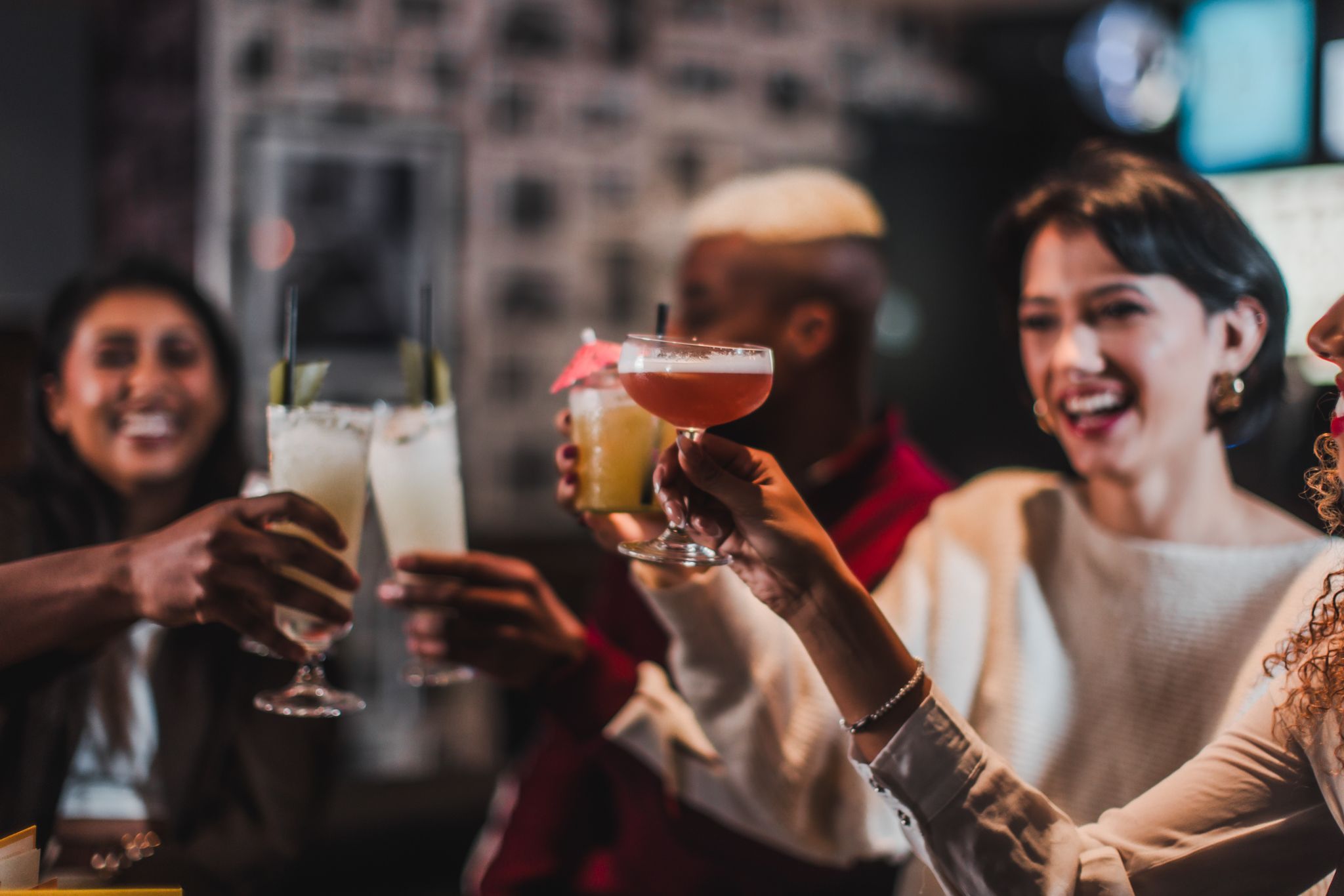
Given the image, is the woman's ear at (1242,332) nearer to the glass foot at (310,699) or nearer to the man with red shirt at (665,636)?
the man with red shirt at (665,636)

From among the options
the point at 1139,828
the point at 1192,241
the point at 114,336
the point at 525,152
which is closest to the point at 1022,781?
the point at 1139,828

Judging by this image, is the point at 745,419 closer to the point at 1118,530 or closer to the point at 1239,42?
the point at 1118,530

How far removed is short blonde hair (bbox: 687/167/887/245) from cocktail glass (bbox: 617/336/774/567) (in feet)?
2.96

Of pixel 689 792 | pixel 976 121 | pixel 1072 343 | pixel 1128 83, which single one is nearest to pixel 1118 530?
pixel 1072 343

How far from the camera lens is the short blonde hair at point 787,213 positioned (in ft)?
6.57

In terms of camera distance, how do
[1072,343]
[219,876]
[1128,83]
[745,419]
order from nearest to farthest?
[1072,343] → [219,876] → [745,419] → [1128,83]

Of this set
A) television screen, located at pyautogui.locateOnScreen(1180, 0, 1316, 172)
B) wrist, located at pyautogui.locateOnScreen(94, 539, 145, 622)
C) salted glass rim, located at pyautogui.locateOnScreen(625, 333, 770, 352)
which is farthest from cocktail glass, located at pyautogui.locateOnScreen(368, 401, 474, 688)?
television screen, located at pyautogui.locateOnScreen(1180, 0, 1316, 172)

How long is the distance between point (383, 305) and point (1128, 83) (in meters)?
3.49

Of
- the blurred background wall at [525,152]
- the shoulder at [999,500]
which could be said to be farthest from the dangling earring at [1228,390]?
the blurred background wall at [525,152]

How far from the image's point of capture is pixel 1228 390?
114 cm

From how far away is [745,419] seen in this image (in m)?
1.98

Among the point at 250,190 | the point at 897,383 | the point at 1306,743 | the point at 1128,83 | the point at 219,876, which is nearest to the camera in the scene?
the point at 1306,743

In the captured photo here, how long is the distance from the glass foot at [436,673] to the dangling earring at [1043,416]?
34.3 inches

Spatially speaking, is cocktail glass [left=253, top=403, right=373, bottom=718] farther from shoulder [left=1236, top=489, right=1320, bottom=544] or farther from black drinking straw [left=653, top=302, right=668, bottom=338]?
shoulder [left=1236, top=489, right=1320, bottom=544]
